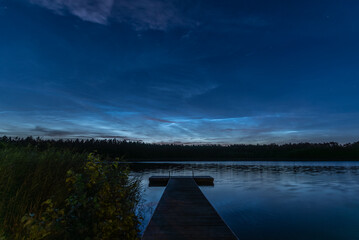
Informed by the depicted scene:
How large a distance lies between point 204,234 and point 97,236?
2804 mm

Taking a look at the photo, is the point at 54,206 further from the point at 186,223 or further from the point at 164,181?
the point at 164,181

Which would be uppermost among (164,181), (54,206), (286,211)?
(54,206)

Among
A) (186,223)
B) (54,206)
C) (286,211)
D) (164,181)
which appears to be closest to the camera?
(54,206)

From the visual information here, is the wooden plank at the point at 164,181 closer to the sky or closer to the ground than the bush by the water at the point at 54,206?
closer to the ground

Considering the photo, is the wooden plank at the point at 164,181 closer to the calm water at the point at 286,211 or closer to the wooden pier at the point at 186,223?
the calm water at the point at 286,211

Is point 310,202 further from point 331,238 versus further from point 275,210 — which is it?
point 331,238

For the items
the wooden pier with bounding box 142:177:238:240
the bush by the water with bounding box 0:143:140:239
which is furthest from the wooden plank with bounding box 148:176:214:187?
Answer: the bush by the water with bounding box 0:143:140:239

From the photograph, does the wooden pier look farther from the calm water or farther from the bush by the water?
the calm water

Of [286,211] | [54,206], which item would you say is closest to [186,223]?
[54,206]

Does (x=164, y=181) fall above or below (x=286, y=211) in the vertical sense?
above

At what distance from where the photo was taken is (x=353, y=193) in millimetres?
17984

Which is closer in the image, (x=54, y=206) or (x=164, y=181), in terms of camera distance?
(x=54, y=206)

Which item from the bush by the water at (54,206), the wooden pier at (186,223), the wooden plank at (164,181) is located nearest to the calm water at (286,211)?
the wooden plank at (164,181)

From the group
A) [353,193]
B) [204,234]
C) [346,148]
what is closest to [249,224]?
[204,234]
